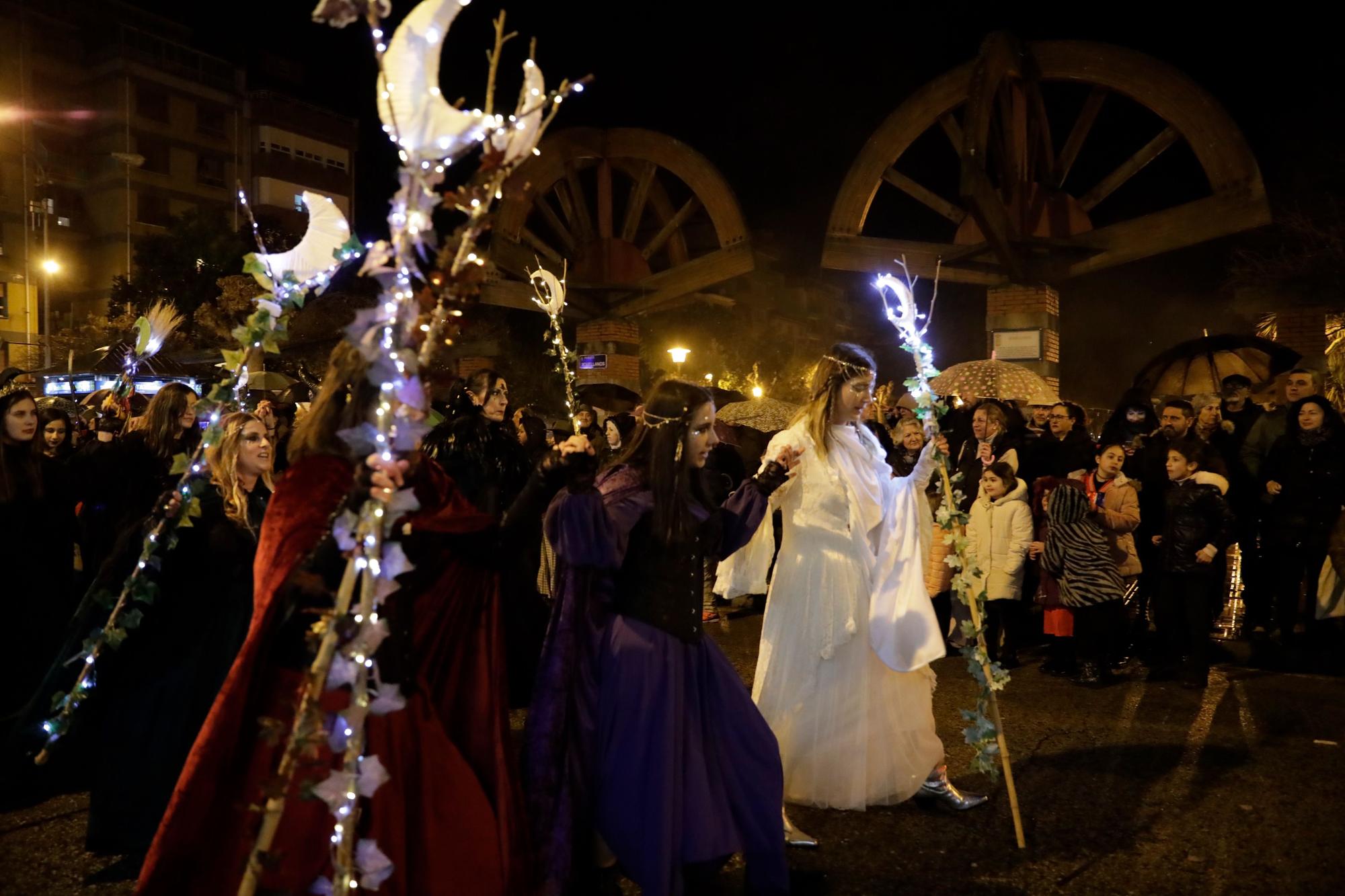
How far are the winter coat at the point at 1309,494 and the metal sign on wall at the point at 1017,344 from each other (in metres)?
4.53

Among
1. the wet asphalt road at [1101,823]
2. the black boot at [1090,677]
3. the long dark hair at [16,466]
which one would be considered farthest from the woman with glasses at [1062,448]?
the long dark hair at [16,466]

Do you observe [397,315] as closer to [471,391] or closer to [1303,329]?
[471,391]

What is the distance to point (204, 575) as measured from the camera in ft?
14.5

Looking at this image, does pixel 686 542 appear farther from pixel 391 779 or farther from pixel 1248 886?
pixel 1248 886

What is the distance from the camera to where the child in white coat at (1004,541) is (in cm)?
790

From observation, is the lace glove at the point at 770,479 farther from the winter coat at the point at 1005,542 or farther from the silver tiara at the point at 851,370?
the winter coat at the point at 1005,542

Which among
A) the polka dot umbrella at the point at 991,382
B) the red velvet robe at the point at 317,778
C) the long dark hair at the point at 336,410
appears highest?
the polka dot umbrella at the point at 991,382

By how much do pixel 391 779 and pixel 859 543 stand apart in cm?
240

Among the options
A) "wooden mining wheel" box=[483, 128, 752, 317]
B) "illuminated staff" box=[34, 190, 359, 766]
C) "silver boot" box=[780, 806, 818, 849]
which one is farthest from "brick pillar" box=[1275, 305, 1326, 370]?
"illuminated staff" box=[34, 190, 359, 766]

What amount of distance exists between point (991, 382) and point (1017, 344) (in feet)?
11.2

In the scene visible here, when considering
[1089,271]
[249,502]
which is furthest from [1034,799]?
[1089,271]

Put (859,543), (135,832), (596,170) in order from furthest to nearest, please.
Answer: (596,170), (859,543), (135,832)

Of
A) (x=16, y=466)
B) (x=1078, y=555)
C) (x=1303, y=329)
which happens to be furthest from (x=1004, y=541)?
(x=1303, y=329)

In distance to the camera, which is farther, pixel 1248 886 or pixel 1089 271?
pixel 1089 271
